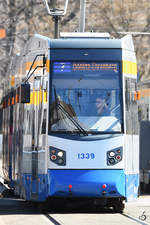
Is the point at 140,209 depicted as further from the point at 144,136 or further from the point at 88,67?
the point at 144,136

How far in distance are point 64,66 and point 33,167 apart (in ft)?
6.49

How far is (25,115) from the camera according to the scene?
17.1 m

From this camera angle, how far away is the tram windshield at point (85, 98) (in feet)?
51.6

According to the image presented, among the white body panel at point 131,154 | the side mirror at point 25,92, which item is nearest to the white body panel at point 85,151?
the white body panel at point 131,154

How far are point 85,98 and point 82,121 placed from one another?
16.8 inches

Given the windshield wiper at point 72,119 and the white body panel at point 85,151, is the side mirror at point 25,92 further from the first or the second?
the white body panel at point 85,151

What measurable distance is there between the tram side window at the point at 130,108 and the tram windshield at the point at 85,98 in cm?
20

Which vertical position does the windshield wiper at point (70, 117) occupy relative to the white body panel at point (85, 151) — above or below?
above

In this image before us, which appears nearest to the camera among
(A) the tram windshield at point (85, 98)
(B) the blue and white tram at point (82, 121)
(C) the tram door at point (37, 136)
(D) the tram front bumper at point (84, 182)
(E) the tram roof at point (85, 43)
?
(D) the tram front bumper at point (84, 182)

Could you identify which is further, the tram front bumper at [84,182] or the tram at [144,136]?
the tram at [144,136]

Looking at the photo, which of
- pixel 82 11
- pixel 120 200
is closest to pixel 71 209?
pixel 120 200

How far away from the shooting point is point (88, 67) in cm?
1605

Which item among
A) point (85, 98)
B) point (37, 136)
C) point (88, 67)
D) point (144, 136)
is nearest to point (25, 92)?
point (37, 136)

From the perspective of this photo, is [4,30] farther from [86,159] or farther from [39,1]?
[86,159]
